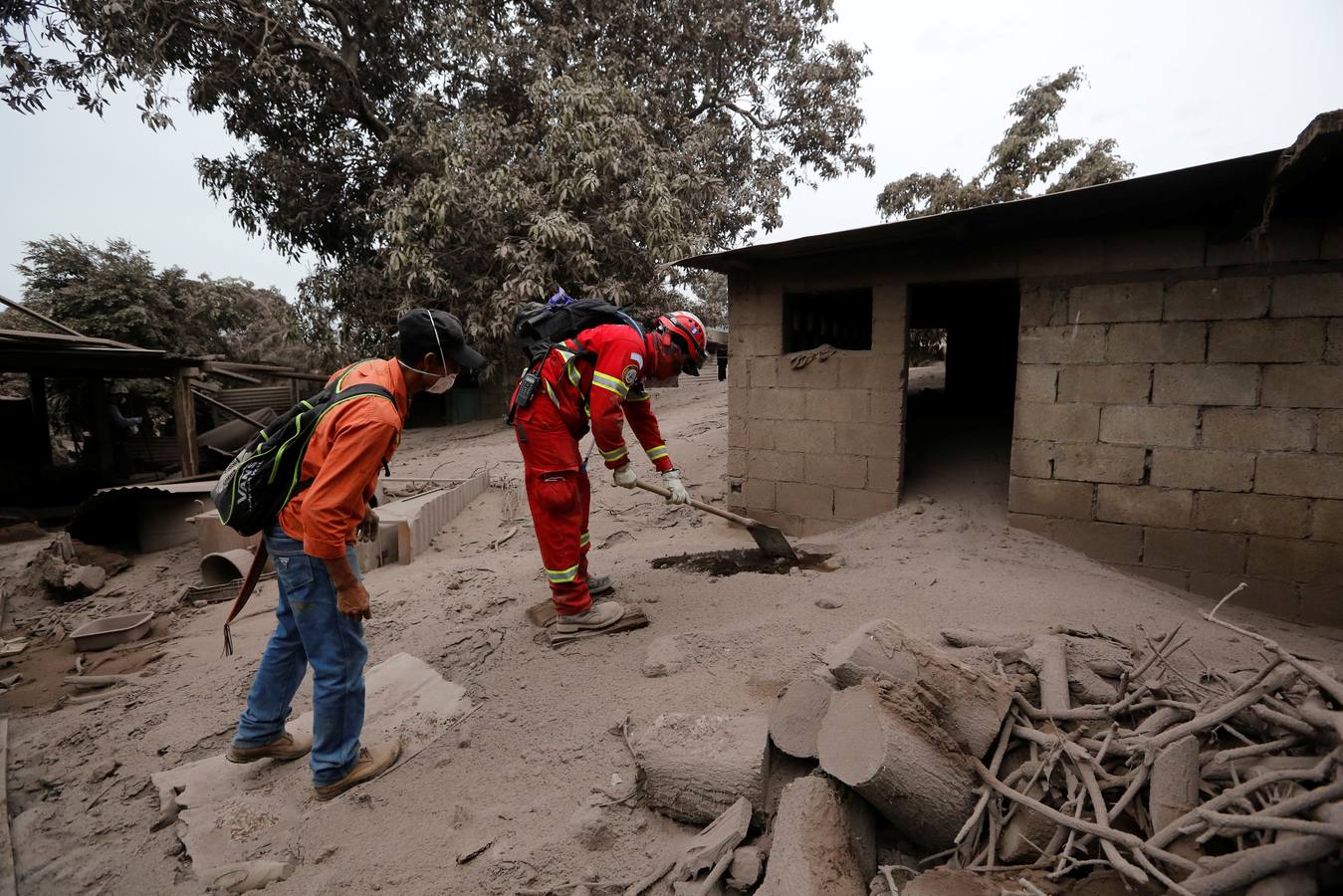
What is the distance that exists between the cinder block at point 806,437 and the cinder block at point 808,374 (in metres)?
0.31

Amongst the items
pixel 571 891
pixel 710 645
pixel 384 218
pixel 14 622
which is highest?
pixel 384 218

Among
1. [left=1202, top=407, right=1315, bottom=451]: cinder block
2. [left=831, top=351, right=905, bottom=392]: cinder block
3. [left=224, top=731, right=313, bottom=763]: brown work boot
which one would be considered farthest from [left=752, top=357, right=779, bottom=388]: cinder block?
[left=224, top=731, right=313, bottom=763]: brown work boot

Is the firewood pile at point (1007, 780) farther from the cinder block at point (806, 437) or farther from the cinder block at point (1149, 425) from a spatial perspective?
the cinder block at point (806, 437)

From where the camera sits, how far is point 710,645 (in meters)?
3.10

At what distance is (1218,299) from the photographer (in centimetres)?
379

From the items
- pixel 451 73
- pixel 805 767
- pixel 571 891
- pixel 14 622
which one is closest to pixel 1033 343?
pixel 805 767

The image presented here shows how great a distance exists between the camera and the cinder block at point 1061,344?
415cm

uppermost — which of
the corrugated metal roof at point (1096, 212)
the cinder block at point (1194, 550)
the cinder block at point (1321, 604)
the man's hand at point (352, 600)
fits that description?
the corrugated metal roof at point (1096, 212)

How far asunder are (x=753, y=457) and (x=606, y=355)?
2761 mm

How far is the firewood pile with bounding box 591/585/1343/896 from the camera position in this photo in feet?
4.98

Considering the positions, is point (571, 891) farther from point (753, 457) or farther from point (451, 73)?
point (451, 73)

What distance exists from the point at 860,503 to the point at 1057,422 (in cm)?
152

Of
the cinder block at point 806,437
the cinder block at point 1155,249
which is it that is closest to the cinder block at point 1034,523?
the cinder block at point 806,437

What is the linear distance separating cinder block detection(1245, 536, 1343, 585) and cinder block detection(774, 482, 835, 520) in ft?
8.65
